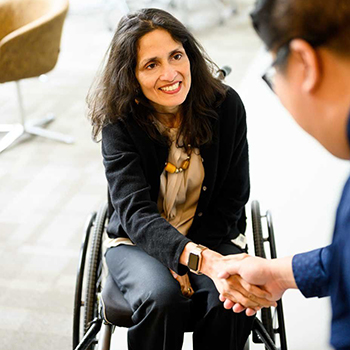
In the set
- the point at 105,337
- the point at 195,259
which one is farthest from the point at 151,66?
the point at 105,337

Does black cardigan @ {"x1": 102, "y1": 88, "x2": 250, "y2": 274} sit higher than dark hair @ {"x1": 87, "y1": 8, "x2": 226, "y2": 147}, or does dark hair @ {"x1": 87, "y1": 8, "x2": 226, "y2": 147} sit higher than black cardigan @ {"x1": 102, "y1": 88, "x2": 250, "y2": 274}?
dark hair @ {"x1": 87, "y1": 8, "x2": 226, "y2": 147}

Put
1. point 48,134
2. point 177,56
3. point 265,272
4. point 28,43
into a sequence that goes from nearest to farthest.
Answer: point 265,272, point 177,56, point 28,43, point 48,134

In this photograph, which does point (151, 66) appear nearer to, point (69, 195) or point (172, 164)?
point (172, 164)

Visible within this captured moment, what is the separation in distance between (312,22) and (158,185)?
1099 mm

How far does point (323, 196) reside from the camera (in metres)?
3.23

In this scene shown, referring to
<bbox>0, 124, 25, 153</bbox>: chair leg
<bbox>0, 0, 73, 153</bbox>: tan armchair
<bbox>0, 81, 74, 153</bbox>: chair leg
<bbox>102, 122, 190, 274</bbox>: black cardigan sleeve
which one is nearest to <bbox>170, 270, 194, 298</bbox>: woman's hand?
<bbox>102, 122, 190, 274</bbox>: black cardigan sleeve

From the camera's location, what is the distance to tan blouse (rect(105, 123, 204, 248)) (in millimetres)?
1920

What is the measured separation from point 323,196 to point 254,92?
152 centimetres

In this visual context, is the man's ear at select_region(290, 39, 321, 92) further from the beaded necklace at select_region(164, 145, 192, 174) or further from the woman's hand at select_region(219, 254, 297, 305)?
the beaded necklace at select_region(164, 145, 192, 174)

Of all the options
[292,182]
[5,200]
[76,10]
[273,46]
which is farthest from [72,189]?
[76,10]

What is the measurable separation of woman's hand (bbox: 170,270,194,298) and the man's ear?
1045 mm

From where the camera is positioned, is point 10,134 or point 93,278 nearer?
point 93,278

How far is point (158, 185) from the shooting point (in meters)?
1.92

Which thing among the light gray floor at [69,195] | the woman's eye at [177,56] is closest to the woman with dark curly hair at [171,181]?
the woman's eye at [177,56]
